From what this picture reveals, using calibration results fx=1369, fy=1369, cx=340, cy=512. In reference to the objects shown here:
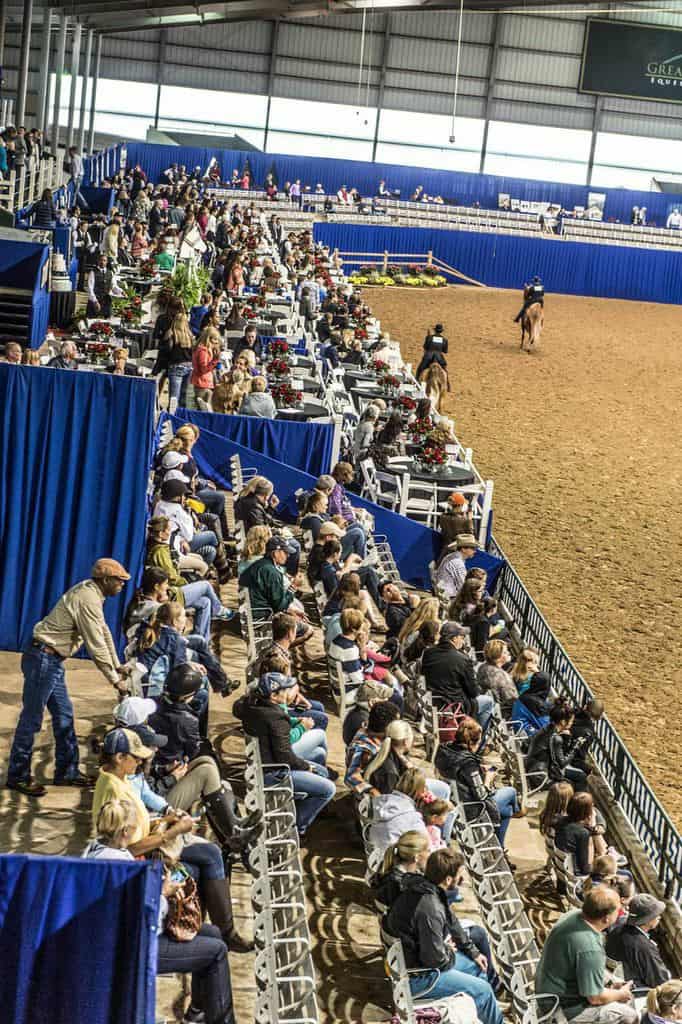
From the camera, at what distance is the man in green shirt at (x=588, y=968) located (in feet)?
19.7

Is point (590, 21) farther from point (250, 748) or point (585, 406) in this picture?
point (250, 748)

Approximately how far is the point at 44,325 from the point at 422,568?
832cm

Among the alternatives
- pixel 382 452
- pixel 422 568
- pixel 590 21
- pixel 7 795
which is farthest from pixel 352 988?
pixel 590 21

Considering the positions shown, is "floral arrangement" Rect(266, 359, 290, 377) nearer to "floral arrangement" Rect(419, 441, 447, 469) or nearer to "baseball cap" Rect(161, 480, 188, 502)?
"floral arrangement" Rect(419, 441, 447, 469)

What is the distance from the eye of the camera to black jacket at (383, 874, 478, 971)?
5.98 meters

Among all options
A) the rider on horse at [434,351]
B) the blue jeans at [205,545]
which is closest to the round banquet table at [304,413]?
the blue jeans at [205,545]

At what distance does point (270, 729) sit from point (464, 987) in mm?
1877

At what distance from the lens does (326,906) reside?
7293 millimetres

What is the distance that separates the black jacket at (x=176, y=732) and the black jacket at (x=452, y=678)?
2.44 m

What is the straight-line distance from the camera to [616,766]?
32.5ft

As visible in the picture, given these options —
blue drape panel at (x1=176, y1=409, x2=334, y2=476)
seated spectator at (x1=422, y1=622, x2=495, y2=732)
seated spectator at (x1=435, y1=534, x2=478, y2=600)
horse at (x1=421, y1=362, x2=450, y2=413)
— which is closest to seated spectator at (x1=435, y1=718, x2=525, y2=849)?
seated spectator at (x1=422, y1=622, x2=495, y2=732)

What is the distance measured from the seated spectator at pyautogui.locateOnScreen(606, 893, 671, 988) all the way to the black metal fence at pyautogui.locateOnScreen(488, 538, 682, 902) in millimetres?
1277

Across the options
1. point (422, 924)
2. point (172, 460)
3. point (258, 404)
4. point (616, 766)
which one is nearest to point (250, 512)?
point (172, 460)

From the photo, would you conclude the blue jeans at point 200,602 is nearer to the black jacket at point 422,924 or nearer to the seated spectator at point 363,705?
the seated spectator at point 363,705
